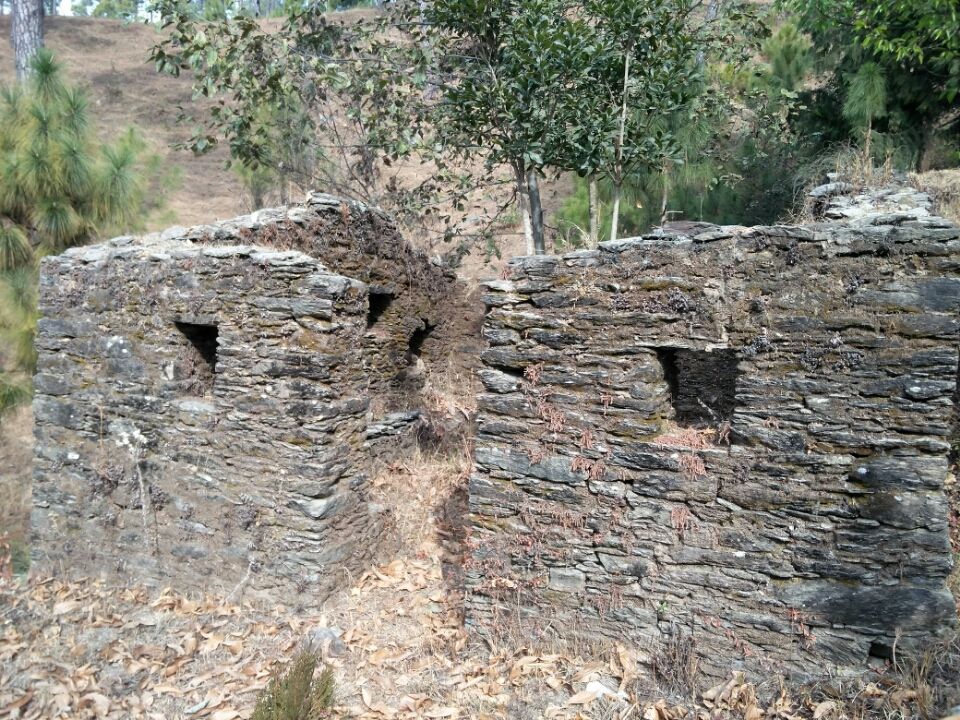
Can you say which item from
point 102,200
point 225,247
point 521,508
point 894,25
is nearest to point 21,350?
point 102,200

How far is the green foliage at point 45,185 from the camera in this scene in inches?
313

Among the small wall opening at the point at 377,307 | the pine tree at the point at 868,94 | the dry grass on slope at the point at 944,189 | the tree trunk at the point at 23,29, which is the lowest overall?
the small wall opening at the point at 377,307

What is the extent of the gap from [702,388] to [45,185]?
7.97m

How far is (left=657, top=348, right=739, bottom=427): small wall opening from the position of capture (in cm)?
430

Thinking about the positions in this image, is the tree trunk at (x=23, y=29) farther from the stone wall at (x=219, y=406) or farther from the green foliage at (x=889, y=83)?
the green foliage at (x=889, y=83)

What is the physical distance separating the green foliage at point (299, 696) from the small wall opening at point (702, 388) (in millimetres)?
2720

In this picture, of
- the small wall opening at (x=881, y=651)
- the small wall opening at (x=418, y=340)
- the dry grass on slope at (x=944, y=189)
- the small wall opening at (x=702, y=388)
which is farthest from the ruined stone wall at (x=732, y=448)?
the small wall opening at (x=418, y=340)

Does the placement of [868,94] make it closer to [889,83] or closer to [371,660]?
[889,83]

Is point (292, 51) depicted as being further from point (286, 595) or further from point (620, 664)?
point (620, 664)

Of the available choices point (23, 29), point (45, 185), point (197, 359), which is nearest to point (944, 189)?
point (197, 359)

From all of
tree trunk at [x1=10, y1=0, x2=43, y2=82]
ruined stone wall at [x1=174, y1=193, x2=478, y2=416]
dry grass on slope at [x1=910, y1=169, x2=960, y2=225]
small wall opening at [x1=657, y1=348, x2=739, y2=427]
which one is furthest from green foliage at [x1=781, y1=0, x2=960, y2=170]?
tree trunk at [x1=10, y1=0, x2=43, y2=82]

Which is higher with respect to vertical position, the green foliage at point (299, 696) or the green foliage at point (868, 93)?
the green foliage at point (868, 93)

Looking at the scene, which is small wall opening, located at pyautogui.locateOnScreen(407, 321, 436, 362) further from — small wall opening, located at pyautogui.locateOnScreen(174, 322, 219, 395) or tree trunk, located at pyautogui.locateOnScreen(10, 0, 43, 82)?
tree trunk, located at pyautogui.locateOnScreen(10, 0, 43, 82)

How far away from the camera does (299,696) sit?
374 centimetres
